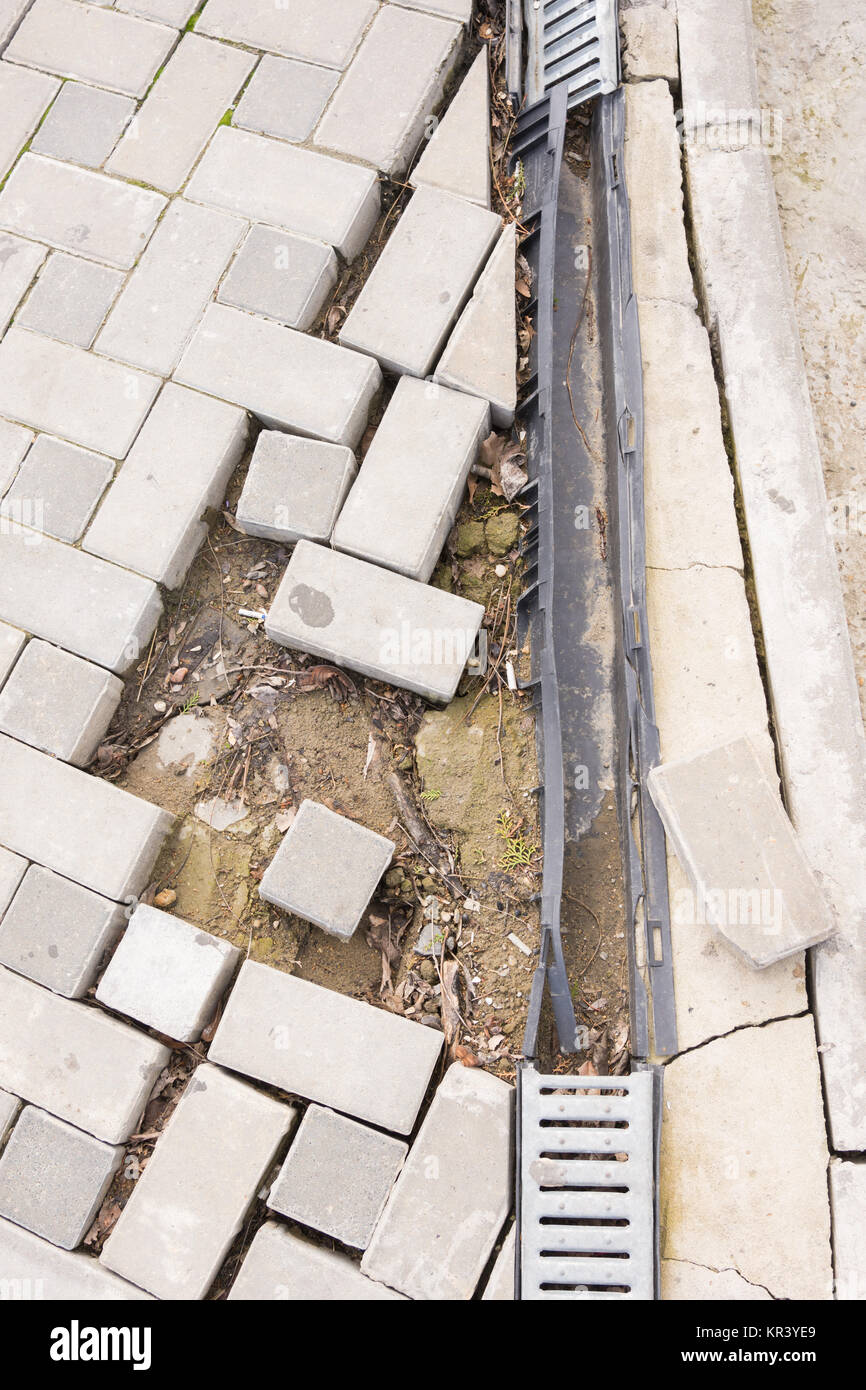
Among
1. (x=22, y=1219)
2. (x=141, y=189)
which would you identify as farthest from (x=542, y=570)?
(x=22, y=1219)

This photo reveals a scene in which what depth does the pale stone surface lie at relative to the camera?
285 centimetres

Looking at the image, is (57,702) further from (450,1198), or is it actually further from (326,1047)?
Result: (450,1198)

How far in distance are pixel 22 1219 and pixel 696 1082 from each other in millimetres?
2216

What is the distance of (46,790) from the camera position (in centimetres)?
314

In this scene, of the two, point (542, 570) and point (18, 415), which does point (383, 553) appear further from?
point (18, 415)

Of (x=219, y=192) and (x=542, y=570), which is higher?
(x=219, y=192)

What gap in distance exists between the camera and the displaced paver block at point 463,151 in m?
3.57

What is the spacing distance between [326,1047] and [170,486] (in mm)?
2027

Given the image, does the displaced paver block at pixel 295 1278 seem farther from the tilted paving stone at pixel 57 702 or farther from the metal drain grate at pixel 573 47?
the metal drain grate at pixel 573 47

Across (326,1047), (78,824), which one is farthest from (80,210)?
(326,1047)

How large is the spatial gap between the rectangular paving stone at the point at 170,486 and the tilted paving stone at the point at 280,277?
1.36ft
